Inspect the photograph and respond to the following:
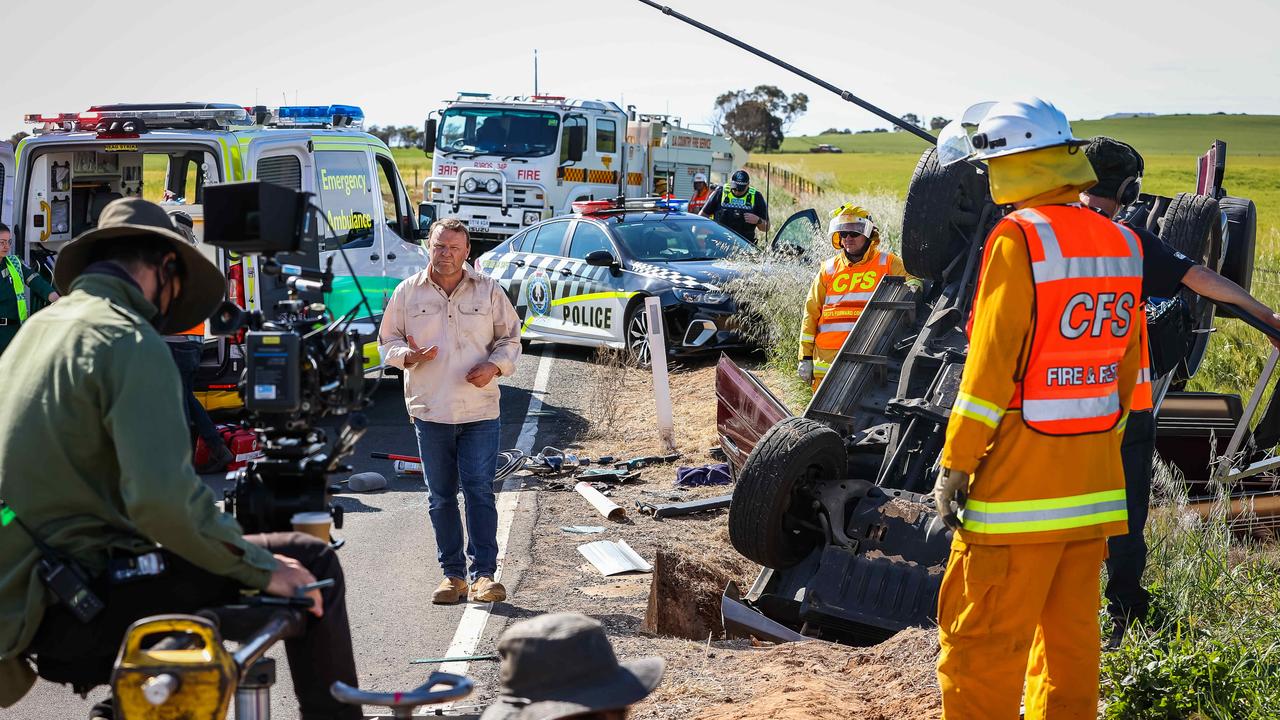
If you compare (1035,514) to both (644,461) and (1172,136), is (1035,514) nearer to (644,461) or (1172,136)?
(644,461)

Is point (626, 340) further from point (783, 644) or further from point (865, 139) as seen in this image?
point (865, 139)

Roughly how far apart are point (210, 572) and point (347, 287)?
7754 millimetres

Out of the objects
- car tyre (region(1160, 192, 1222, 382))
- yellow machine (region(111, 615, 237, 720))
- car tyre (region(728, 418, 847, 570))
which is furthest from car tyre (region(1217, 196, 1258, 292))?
yellow machine (region(111, 615, 237, 720))

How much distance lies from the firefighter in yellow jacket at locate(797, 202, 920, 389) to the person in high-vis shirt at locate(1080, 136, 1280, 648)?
2.57 metres

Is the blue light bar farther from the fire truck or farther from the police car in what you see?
the fire truck

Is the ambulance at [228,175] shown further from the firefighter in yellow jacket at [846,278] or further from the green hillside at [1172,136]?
the green hillside at [1172,136]

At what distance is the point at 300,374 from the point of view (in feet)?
11.0

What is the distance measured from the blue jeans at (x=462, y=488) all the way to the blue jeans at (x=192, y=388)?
2712 mm

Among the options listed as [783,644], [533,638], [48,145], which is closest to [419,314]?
[783,644]

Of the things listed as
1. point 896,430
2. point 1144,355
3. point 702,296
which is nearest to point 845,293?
point 896,430

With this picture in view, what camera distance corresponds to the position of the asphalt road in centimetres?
518

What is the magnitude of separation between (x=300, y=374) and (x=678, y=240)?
436 inches

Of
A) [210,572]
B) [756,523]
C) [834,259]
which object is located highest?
[834,259]

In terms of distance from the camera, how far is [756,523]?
5.78m
